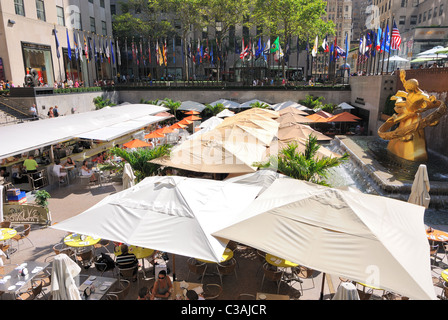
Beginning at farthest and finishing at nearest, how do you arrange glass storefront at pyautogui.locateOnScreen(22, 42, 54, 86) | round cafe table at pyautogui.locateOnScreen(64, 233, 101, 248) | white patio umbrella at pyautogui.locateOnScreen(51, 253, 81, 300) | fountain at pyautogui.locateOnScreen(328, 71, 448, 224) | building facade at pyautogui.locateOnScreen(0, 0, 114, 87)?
glass storefront at pyautogui.locateOnScreen(22, 42, 54, 86), building facade at pyautogui.locateOnScreen(0, 0, 114, 87), fountain at pyautogui.locateOnScreen(328, 71, 448, 224), round cafe table at pyautogui.locateOnScreen(64, 233, 101, 248), white patio umbrella at pyautogui.locateOnScreen(51, 253, 81, 300)

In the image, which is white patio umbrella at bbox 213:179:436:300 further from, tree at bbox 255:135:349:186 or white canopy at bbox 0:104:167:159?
white canopy at bbox 0:104:167:159

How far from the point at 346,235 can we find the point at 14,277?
7.26 metres

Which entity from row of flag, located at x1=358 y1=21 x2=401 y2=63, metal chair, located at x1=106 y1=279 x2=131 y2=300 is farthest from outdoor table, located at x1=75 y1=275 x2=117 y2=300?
row of flag, located at x1=358 y1=21 x2=401 y2=63

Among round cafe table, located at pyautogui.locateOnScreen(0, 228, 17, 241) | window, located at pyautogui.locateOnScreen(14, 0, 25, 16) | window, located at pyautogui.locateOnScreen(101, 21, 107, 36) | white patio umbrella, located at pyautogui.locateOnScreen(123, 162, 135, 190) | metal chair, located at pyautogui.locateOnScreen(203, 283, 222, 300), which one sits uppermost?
window, located at pyautogui.locateOnScreen(101, 21, 107, 36)

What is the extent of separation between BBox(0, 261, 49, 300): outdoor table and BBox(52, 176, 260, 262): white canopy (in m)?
1.64

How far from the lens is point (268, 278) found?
783cm

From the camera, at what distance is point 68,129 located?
1650 centimetres

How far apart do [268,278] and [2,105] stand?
2532 cm

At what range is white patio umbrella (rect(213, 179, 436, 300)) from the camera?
5016 mm

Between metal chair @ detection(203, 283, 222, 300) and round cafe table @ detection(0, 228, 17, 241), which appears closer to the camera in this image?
metal chair @ detection(203, 283, 222, 300)

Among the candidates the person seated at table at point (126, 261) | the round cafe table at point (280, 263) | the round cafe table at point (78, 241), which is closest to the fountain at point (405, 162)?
the round cafe table at point (280, 263)

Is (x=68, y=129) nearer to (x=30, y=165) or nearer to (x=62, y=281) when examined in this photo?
(x=30, y=165)

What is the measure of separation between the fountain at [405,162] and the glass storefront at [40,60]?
30.0 meters

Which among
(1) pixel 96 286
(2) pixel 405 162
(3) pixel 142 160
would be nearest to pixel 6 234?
(1) pixel 96 286
